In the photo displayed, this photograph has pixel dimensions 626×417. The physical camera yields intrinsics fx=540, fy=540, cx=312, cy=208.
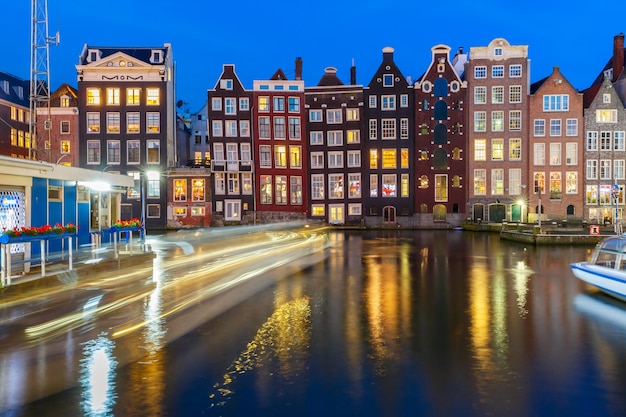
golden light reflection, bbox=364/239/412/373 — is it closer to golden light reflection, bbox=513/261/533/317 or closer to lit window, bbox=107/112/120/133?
golden light reflection, bbox=513/261/533/317

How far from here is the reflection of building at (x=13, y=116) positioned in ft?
229

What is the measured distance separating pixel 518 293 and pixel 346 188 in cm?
5287

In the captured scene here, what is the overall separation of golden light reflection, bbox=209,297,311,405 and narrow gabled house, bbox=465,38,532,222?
57662 mm

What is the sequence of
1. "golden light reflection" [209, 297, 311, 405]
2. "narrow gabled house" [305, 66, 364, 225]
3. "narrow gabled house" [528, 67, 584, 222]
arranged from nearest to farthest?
"golden light reflection" [209, 297, 311, 405]
"narrow gabled house" [528, 67, 584, 222]
"narrow gabled house" [305, 66, 364, 225]

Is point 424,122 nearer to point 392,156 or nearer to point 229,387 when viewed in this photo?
point 392,156

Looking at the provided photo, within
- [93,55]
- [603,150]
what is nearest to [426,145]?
[603,150]

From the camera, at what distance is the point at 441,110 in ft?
228

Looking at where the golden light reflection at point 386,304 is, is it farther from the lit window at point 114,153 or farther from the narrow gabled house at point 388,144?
the lit window at point 114,153

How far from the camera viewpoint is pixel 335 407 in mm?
8250

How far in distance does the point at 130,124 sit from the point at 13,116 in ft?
55.4

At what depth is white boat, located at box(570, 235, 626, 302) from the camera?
16.9 meters

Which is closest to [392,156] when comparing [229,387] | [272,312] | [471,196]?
[471,196]

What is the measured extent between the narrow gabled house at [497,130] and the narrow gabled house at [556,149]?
129cm

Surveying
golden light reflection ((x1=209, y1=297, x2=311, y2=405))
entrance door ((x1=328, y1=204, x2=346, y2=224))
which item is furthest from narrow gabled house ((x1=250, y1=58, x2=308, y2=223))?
golden light reflection ((x1=209, y1=297, x2=311, y2=405))
